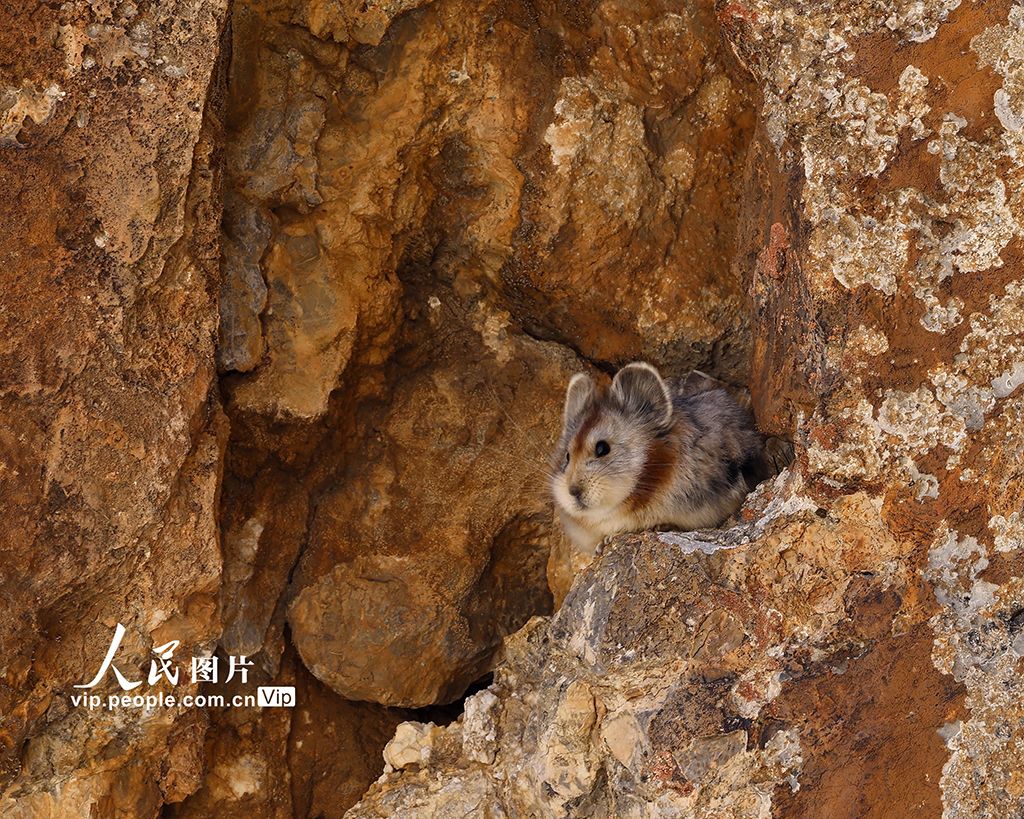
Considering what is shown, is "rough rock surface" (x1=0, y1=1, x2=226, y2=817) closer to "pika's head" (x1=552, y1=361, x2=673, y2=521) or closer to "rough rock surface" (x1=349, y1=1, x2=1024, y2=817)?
"pika's head" (x1=552, y1=361, x2=673, y2=521)

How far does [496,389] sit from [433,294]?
0.52 m

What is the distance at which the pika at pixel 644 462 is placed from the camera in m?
4.34

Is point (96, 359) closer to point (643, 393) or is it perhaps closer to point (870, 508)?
point (643, 393)

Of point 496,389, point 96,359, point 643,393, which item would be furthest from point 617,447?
point 96,359

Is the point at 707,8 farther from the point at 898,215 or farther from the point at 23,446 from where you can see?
the point at 23,446

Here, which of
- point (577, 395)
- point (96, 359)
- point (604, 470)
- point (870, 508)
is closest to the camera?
point (870, 508)

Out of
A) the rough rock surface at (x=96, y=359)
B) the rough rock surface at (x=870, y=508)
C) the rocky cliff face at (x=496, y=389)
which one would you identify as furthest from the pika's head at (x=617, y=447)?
the rough rock surface at (x=96, y=359)

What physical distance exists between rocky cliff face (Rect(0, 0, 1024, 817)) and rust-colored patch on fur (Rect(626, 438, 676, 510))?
21.2 inches

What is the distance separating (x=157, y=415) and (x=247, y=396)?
2.19 feet

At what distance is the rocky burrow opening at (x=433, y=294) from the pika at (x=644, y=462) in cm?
47

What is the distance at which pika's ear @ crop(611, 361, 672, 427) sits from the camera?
4305 millimetres

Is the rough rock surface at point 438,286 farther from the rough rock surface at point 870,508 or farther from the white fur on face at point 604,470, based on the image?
the rough rock surface at point 870,508

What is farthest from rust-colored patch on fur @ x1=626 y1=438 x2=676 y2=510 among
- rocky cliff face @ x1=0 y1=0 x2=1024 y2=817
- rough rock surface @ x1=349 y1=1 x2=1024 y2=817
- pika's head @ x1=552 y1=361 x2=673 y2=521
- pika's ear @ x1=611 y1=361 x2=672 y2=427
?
rough rock surface @ x1=349 y1=1 x2=1024 y2=817

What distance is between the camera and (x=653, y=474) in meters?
4.43
